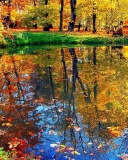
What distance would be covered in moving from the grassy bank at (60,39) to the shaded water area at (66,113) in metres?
17.2

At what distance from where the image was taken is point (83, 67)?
58.2ft

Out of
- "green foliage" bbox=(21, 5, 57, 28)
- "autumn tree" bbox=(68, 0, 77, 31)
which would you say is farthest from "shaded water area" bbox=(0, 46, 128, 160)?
"green foliage" bbox=(21, 5, 57, 28)

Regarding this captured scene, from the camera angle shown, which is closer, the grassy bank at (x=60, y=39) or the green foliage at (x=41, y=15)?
the grassy bank at (x=60, y=39)

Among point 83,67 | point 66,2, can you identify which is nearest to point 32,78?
point 83,67

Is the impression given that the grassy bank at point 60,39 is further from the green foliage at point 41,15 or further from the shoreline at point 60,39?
the green foliage at point 41,15

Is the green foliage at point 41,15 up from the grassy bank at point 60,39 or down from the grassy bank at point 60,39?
up

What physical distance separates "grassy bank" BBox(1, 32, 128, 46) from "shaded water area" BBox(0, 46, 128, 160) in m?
17.2

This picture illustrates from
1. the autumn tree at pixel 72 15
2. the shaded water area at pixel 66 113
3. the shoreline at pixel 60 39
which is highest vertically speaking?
the autumn tree at pixel 72 15

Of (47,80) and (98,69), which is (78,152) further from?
(98,69)

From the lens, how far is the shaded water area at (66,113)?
6.67 m

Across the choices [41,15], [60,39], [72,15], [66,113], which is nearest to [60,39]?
[60,39]

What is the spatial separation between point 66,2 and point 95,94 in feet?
130

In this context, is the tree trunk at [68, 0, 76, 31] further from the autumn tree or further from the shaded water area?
the shaded water area

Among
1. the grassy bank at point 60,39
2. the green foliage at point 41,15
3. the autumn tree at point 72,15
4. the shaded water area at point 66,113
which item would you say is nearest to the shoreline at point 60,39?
→ the grassy bank at point 60,39
